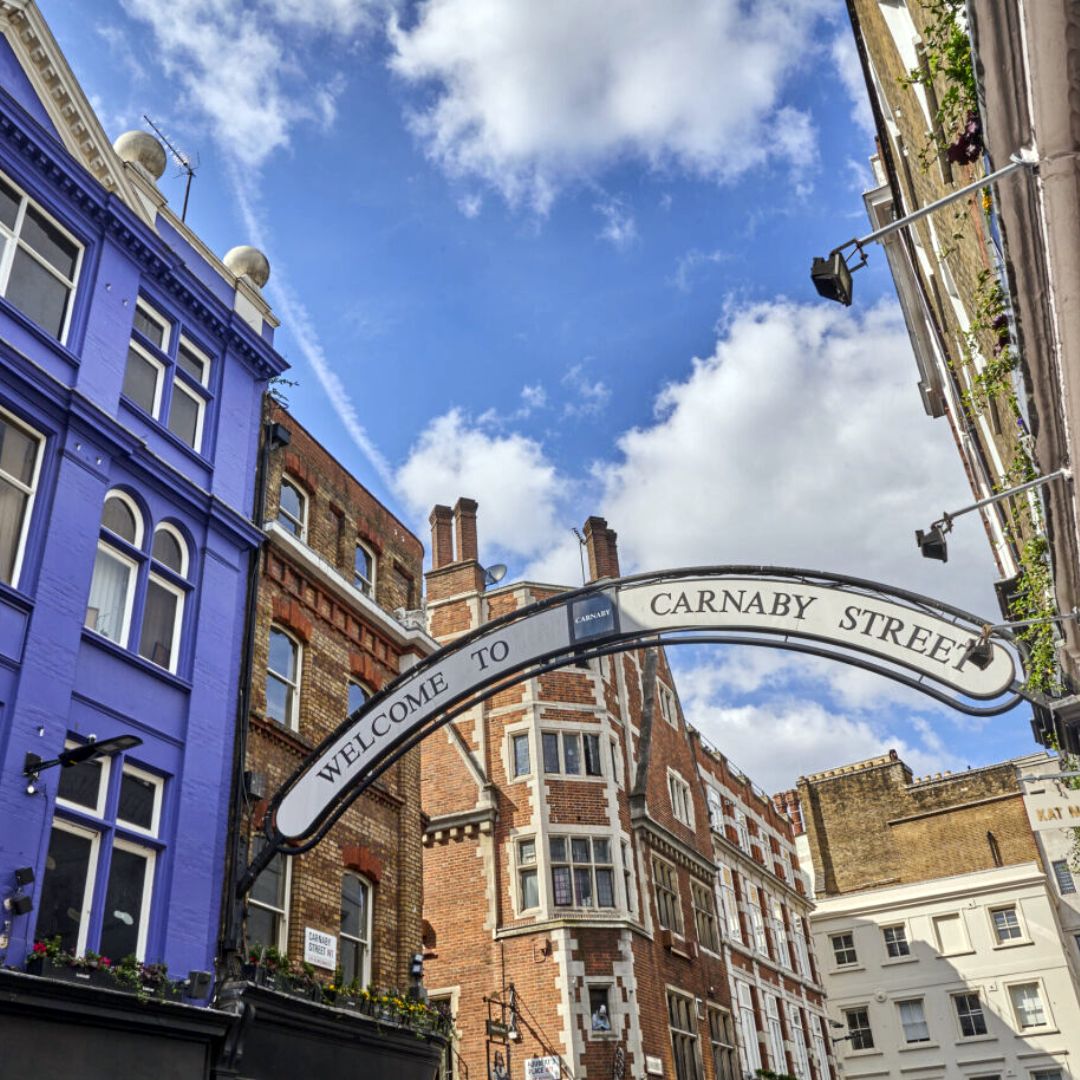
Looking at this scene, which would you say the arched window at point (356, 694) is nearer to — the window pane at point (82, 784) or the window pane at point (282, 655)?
the window pane at point (282, 655)

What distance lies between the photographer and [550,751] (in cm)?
2986

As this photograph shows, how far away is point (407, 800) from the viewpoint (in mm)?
19188

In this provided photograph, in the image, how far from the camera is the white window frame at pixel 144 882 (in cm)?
1226

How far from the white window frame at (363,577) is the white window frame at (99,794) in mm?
7121

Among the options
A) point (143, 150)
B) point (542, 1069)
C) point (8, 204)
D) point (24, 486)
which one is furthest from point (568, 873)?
point (8, 204)

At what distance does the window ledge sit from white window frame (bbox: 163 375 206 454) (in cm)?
352

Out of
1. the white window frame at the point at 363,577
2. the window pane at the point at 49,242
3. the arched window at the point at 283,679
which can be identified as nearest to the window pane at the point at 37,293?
the window pane at the point at 49,242

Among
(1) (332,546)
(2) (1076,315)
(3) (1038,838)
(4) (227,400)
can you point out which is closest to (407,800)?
(1) (332,546)

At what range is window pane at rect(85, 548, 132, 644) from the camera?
13.2 m

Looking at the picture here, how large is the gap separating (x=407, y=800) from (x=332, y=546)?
4689 millimetres

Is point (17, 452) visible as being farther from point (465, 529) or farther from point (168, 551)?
point (465, 529)

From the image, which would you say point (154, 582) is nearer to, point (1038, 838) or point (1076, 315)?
point (1076, 315)

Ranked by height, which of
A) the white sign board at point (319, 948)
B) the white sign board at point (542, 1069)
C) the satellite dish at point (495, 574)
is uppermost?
the satellite dish at point (495, 574)

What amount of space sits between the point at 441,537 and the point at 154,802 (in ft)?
72.1
